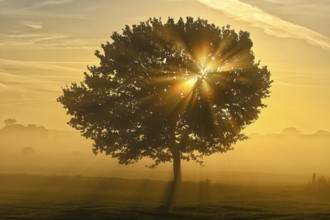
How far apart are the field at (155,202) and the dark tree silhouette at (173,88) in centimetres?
672

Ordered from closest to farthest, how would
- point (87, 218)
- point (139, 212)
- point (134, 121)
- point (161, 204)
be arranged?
point (87, 218) < point (139, 212) < point (161, 204) < point (134, 121)

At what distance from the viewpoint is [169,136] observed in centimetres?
7044

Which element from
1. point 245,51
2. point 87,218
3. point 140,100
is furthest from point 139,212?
point 245,51

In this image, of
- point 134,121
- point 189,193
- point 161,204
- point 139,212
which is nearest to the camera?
point 139,212

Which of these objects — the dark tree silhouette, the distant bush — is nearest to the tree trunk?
the dark tree silhouette

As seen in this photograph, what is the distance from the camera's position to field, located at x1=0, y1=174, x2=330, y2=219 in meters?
42.3

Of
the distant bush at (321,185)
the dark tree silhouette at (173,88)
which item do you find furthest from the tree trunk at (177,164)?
the distant bush at (321,185)

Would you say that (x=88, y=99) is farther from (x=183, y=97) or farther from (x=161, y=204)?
(x=161, y=204)

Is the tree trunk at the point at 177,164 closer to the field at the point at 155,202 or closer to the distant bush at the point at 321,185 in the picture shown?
the field at the point at 155,202

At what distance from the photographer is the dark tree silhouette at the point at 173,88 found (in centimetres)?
6781

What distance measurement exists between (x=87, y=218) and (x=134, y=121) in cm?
3007

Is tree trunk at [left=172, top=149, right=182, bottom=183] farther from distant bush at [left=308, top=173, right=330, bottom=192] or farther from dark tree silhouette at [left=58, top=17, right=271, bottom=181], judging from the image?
distant bush at [left=308, top=173, right=330, bottom=192]

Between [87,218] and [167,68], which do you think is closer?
[87,218]

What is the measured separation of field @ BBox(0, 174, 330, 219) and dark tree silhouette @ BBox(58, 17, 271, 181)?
22.1ft
